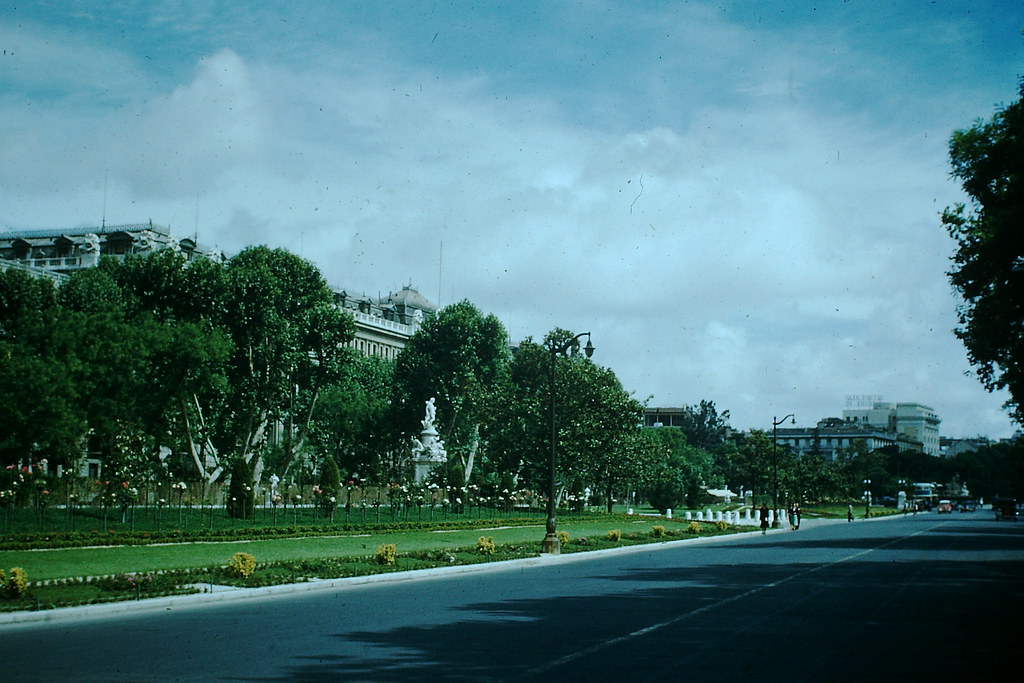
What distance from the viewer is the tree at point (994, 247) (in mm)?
33031

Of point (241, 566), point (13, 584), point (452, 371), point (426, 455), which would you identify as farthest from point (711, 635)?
point (452, 371)

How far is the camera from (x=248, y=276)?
63.7 m

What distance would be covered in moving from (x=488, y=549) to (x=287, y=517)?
20.0 meters

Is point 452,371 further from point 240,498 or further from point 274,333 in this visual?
point 240,498

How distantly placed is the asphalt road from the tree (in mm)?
11195

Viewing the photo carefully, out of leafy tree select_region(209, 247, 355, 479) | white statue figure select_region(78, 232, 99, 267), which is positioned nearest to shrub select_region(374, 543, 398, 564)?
leafy tree select_region(209, 247, 355, 479)

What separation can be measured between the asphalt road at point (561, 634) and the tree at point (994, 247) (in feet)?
36.7

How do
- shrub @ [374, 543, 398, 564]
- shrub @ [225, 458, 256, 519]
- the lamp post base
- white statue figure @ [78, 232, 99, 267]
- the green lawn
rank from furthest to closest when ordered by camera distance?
white statue figure @ [78, 232, 99, 267] < shrub @ [225, 458, 256, 519] < the lamp post base < shrub @ [374, 543, 398, 564] < the green lawn

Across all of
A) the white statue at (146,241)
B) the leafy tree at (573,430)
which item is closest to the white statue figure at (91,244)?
the white statue at (146,241)

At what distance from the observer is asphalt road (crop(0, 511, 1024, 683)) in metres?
12.7

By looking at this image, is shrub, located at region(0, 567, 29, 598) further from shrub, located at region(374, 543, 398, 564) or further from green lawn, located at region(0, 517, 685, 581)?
shrub, located at region(374, 543, 398, 564)

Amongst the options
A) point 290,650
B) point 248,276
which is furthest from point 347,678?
point 248,276

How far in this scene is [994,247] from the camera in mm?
34031

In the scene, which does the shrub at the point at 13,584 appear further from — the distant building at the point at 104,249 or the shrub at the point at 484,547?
the distant building at the point at 104,249
